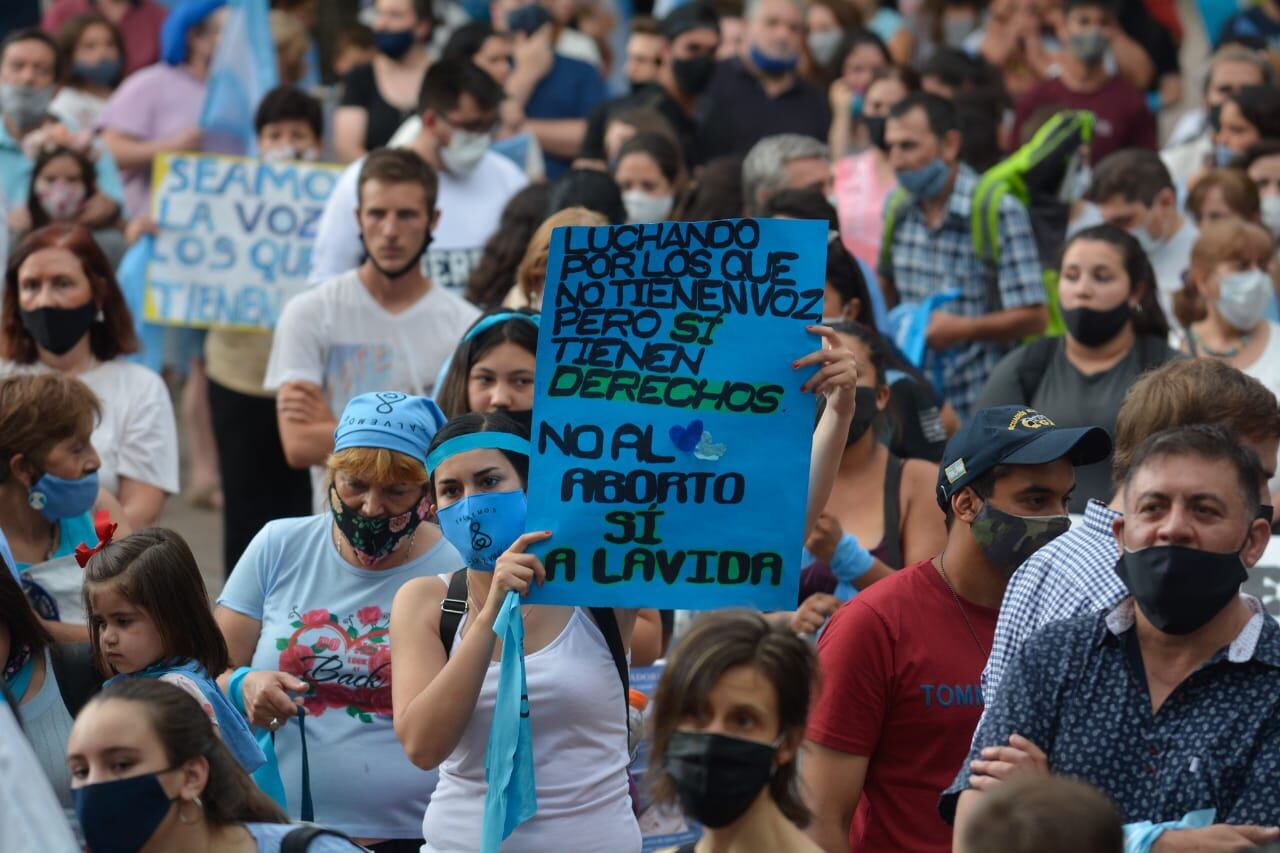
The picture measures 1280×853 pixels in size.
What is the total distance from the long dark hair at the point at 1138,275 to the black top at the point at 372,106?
5.10 meters

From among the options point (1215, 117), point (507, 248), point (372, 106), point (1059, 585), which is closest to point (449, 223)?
point (507, 248)

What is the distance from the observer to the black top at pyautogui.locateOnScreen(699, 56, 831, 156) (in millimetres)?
12281

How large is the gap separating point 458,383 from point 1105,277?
8.27ft

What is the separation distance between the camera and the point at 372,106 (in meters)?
12.0

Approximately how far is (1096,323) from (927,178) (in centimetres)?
236

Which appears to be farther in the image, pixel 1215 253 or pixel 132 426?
pixel 1215 253

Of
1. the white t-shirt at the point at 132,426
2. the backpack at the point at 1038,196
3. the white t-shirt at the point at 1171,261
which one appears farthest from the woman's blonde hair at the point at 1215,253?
the white t-shirt at the point at 132,426

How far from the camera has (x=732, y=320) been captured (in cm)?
471

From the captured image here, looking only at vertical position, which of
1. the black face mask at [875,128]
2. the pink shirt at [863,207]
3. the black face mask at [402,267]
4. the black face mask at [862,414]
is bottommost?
the black face mask at [862,414]

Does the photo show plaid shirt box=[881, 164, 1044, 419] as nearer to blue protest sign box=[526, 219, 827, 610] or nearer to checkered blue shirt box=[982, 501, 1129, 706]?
blue protest sign box=[526, 219, 827, 610]

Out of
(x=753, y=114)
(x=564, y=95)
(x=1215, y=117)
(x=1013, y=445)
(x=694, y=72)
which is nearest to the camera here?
(x=1013, y=445)

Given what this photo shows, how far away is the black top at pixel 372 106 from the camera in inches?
463

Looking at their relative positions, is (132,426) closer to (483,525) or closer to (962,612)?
(483,525)

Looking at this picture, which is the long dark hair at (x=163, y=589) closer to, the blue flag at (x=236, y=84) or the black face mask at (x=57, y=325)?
the black face mask at (x=57, y=325)
